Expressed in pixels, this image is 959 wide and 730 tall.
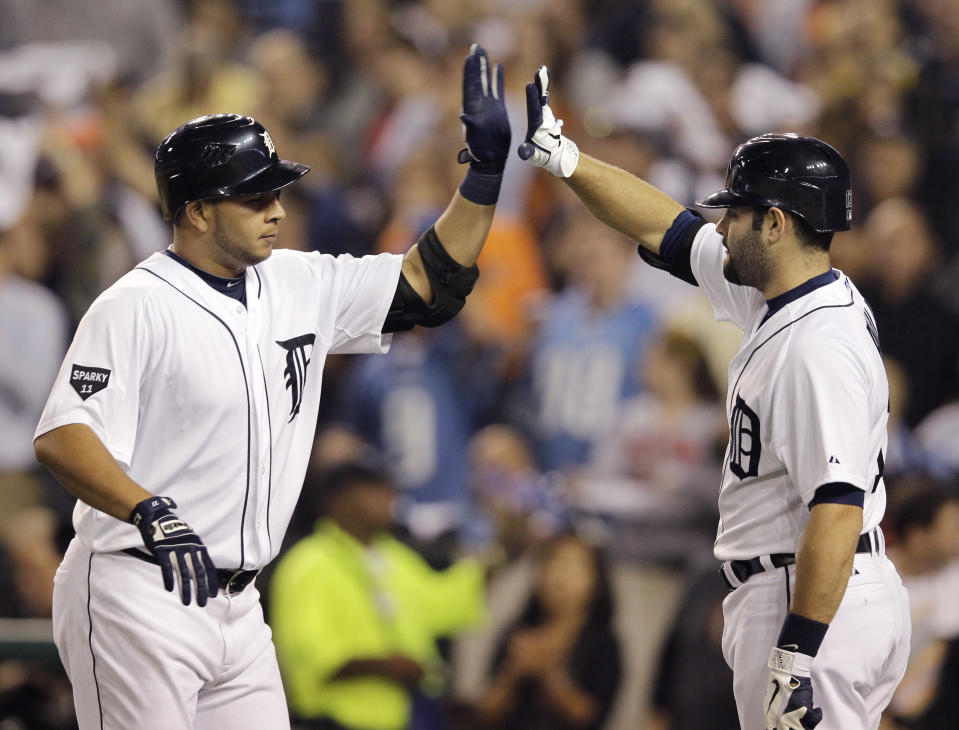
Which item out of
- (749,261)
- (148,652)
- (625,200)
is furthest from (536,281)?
(148,652)

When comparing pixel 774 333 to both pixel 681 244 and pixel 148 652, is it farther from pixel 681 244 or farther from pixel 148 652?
pixel 148 652

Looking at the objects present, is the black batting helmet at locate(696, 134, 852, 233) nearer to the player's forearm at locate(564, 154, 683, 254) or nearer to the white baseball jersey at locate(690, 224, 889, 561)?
the white baseball jersey at locate(690, 224, 889, 561)

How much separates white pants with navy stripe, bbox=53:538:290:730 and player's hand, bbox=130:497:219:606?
218 mm

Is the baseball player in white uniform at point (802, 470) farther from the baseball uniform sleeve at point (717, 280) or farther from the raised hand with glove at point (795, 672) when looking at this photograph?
the baseball uniform sleeve at point (717, 280)

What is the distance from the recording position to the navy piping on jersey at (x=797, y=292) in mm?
3080

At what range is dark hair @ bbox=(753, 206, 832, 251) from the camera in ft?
10.1

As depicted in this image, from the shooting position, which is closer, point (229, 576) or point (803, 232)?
point (229, 576)

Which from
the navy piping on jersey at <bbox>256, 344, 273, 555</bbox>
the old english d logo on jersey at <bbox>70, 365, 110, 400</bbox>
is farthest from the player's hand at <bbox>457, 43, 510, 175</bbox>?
the old english d logo on jersey at <bbox>70, 365, 110, 400</bbox>

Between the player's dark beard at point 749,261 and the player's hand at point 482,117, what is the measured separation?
62 centimetres

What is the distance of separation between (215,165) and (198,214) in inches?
5.1

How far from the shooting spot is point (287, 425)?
3.12m

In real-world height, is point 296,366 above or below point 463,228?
below

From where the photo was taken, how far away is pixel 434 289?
3.35 meters

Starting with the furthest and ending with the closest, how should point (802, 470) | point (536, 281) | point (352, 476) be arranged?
point (536, 281) → point (352, 476) → point (802, 470)
